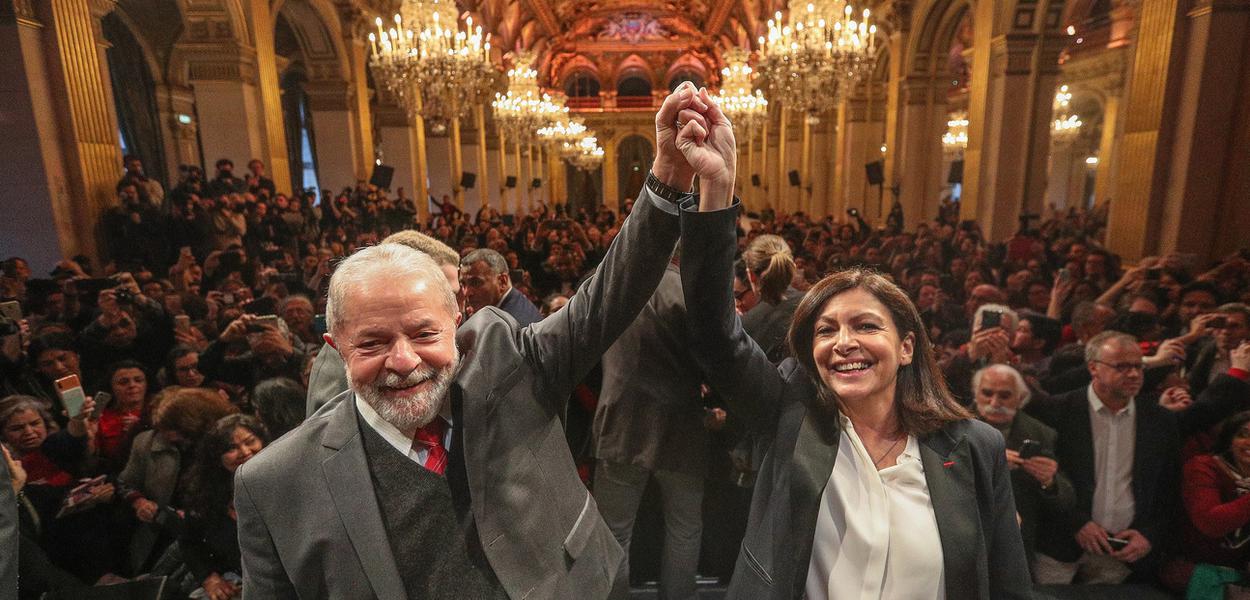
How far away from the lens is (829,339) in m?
1.74

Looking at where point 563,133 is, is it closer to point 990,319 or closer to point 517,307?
point 517,307

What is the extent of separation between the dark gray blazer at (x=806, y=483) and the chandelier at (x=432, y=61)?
24.1ft

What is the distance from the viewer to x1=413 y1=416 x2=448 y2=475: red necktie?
1493 millimetres

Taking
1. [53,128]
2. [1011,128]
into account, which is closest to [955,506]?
[53,128]

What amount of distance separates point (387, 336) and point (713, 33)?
33.8 metres

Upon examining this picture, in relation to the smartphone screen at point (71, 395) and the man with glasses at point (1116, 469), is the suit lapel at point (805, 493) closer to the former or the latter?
the man with glasses at point (1116, 469)

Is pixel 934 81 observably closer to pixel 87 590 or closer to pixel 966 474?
pixel 966 474

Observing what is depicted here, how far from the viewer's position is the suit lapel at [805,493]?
167 cm

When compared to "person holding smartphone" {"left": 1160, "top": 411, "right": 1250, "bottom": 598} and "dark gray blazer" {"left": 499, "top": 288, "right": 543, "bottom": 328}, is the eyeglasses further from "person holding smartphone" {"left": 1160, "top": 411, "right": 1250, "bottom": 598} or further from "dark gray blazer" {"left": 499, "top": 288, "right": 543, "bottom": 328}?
"dark gray blazer" {"left": 499, "top": 288, "right": 543, "bottom": 328}

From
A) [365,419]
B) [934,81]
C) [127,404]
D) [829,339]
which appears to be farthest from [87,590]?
[934,81]

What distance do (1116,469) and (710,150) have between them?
8.02 feet

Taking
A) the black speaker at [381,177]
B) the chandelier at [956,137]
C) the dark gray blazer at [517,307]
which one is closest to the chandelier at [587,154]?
the chandelier at [956,137]

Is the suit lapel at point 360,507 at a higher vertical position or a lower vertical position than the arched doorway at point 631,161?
lower

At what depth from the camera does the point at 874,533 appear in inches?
64.5
